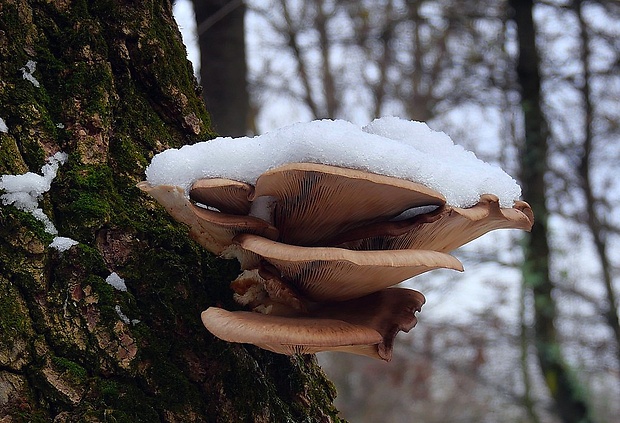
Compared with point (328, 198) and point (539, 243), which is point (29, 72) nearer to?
point (328, 198)

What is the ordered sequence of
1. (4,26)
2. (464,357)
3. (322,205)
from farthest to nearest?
(464,357), (4,26), (322,205)

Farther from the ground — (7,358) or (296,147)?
(296,147)

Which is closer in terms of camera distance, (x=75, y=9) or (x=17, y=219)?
(x=17, y=219)

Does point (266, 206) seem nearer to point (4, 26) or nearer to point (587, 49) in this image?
point (4, 26)

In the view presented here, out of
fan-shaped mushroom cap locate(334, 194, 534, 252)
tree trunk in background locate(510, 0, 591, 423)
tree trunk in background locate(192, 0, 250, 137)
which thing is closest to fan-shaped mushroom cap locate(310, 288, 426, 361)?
fan-shaped mushroom cap locate(334, 194, 534, 252)

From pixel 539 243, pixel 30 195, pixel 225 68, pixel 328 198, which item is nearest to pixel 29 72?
pixel 30 195

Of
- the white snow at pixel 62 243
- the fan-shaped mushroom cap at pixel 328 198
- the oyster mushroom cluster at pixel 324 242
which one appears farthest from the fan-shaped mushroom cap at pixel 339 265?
the white snow at pixel 62 243

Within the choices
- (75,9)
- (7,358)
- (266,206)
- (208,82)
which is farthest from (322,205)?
(208,82)
